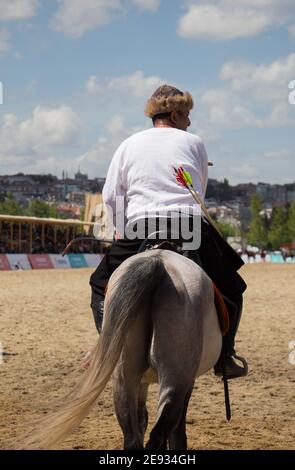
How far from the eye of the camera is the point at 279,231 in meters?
130

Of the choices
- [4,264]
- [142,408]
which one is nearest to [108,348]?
[142,408]

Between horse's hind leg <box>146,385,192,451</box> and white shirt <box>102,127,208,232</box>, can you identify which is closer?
horse's hind leg <box>146,385,192,451</box>

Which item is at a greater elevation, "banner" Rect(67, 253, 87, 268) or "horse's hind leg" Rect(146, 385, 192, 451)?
"horse's hind leg" Rect(146, 385, 192, 451)

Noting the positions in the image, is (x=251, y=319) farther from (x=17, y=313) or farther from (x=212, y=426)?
(x=212, y=426)

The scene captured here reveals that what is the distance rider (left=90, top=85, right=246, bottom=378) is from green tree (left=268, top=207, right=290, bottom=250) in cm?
12312

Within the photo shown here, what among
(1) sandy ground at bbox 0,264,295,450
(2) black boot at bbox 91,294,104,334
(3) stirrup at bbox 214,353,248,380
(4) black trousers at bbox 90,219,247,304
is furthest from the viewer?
(1) sandy ground at bbox 0,264,295,450

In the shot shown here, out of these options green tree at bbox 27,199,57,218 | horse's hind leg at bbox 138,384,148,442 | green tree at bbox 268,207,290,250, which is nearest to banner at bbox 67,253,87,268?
horse's hind leg at bbox 138,384,148,442

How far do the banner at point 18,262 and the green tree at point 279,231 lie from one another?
295ft

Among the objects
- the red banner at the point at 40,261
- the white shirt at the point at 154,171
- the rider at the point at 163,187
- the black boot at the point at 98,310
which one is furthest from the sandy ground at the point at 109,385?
the red banner at the point at 40,261

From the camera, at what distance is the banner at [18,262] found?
40.8 m

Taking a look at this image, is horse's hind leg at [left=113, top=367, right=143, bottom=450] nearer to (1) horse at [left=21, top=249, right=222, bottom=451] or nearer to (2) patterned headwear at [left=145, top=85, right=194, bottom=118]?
(1) horse at [left=21, top=249, right=222, bottom=451]

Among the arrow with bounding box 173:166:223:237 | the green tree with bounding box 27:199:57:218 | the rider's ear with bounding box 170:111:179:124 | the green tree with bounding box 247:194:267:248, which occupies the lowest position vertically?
the green tree with bounding box 247:194:267:248

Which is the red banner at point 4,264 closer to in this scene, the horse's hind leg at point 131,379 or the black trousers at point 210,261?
the black trousers at point 210,261

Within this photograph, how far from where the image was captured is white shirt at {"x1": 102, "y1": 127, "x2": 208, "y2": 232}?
5676mm
